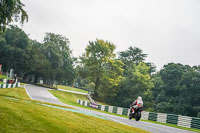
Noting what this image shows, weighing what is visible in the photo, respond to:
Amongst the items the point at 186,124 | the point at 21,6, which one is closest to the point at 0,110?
the point at 21,6

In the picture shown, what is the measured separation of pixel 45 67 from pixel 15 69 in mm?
8520

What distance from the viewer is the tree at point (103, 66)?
196 ft

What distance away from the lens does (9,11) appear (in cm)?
1472

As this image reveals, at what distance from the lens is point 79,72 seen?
62.5 meters

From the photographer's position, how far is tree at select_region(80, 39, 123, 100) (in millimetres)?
59812

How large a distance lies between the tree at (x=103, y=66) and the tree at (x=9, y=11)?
142 feet

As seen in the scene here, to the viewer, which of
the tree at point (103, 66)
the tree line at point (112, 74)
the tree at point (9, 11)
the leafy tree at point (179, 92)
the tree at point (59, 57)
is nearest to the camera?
the tree at point (9, 11)

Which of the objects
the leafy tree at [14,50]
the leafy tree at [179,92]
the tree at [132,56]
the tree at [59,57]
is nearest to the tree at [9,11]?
the leafy tree at [179,92]

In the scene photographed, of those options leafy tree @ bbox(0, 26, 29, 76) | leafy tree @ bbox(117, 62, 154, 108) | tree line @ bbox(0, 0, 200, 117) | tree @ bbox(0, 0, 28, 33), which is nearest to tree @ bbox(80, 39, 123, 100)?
tree line @ bbox(0, 0, 200, 117)

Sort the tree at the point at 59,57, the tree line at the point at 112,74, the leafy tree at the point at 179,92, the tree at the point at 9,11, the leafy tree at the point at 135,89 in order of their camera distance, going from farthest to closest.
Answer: the tree at the point at 59,57, the leafy tree at the point at 135,89, the tree line at the point at 112,74, the leafy tree at the point at 179,92, the tree at the point at 9,11

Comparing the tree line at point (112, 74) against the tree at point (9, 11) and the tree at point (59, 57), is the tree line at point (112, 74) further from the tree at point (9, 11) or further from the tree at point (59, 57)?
the tree at point (9, 11)

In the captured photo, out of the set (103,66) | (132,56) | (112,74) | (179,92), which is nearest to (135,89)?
(112,74)

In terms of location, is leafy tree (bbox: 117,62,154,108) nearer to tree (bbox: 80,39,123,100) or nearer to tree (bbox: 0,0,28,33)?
tree (bbox: 80,39,123,100)

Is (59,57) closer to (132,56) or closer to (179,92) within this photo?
(132,56)
